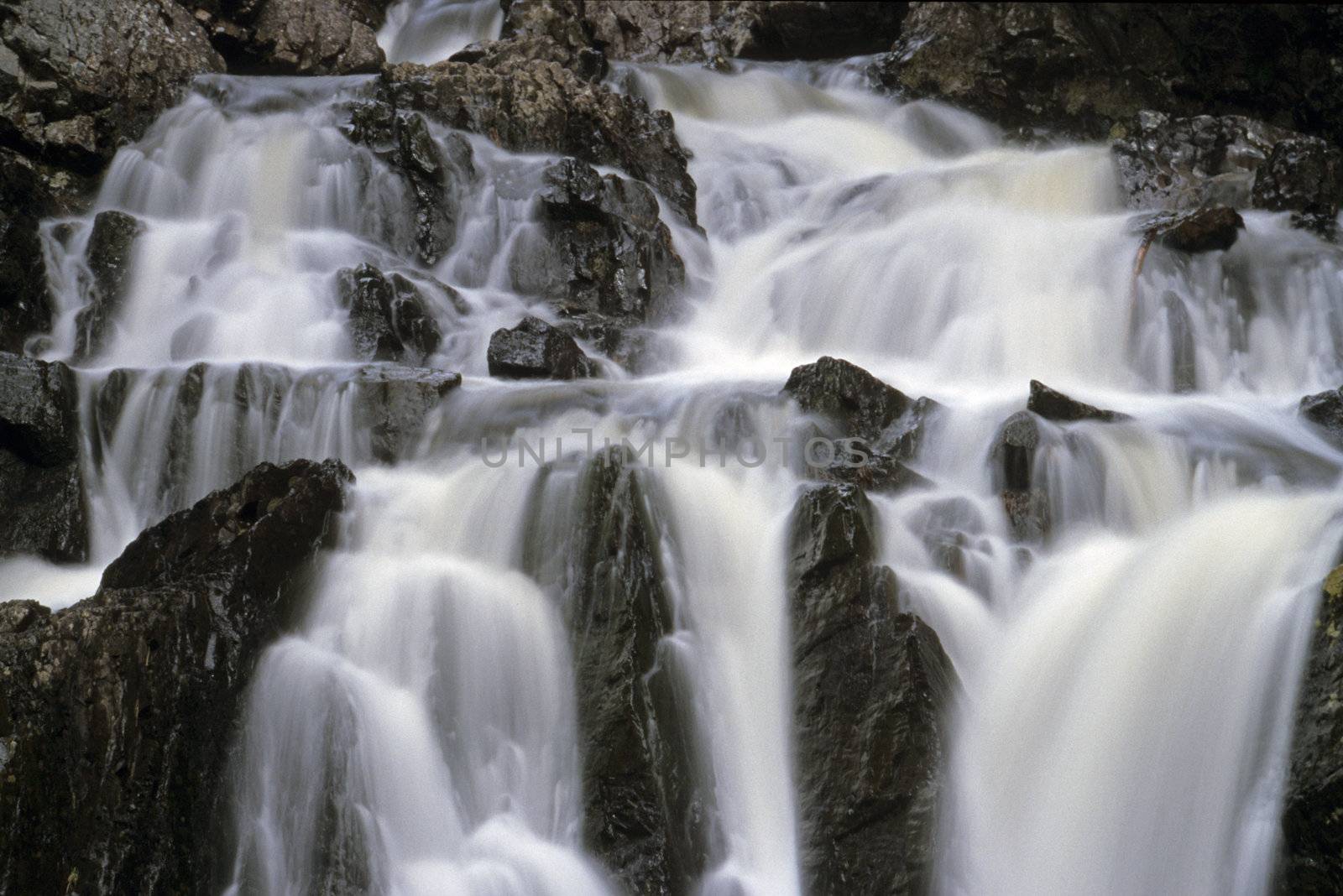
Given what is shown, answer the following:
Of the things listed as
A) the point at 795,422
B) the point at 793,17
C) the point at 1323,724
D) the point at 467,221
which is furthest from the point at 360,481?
the point at 793,17

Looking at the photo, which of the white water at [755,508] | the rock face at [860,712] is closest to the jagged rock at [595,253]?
the white water at [755,508]

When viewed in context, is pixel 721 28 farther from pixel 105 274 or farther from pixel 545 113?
pixel 105 274

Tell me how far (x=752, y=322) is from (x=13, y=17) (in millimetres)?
7584

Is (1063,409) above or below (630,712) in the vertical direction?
above

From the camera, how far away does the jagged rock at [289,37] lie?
13.6 metres

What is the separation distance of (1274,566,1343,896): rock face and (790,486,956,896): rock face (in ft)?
4.64

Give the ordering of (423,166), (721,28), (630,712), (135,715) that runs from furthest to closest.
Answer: (721,28), (423,166), (630,712), (135,715)

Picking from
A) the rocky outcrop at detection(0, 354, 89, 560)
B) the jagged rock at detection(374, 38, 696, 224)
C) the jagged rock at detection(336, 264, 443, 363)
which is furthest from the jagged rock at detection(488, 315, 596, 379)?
the jagged rock at detection(374, 38, 696, 224)

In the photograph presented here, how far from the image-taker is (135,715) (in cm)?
475

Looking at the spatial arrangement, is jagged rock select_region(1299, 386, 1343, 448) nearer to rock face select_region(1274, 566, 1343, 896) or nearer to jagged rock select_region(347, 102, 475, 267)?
rock face select_region(1274, 566, 1343, 896)

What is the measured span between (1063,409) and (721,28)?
1148 centimetres

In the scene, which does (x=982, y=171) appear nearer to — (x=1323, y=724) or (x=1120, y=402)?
(x=1120, y=402)

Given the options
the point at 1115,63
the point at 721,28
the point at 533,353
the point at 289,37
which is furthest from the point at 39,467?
the point at 1115,63

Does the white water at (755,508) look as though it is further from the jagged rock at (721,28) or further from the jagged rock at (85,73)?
the jagged rock at (721,28)
